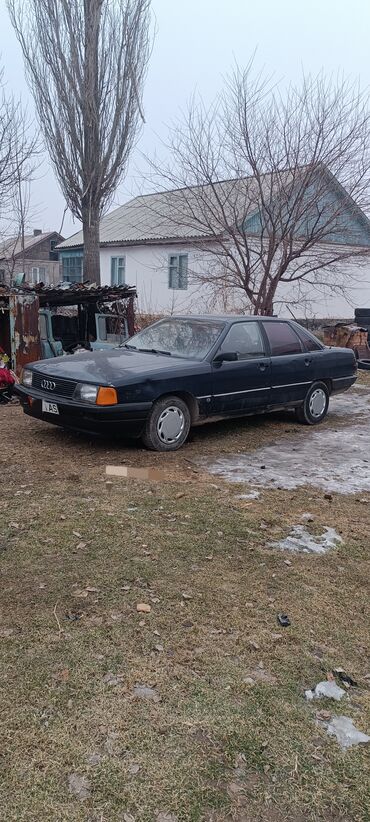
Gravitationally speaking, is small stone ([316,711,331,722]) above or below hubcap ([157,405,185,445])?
below

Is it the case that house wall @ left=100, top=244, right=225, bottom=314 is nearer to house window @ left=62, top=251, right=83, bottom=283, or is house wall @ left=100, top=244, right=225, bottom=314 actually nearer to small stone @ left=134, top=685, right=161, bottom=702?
house window @ left=62, top=251, right=83, bottom=283

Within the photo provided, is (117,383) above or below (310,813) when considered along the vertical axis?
above

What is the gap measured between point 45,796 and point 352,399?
8917 mm

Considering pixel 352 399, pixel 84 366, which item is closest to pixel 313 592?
pixel 84 366

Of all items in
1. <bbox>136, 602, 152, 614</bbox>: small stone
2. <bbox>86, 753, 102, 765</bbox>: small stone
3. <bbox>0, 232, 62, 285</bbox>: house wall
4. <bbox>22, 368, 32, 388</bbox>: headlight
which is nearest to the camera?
<bbox>86, 753, 102, 765</bbox>: small stone

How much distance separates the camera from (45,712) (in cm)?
228

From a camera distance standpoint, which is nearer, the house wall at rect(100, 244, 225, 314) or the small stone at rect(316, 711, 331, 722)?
the small stone at rect(316, 711, 331, 722)

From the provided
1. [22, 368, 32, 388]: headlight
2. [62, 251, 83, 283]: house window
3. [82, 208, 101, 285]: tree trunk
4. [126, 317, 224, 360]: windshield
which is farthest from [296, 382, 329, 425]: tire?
[62, 251, 83, 283]: house window

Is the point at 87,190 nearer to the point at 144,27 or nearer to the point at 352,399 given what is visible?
the point at 144,27

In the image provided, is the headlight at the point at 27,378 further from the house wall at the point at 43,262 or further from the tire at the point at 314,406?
the house wall at the point at 43,262

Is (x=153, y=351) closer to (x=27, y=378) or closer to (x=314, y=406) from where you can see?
(x=27, y=378)

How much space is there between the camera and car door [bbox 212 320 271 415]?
6363 millimetres

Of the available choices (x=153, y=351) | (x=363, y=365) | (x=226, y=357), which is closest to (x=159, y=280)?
(x=363, y=365)

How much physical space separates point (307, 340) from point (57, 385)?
3508 mm
